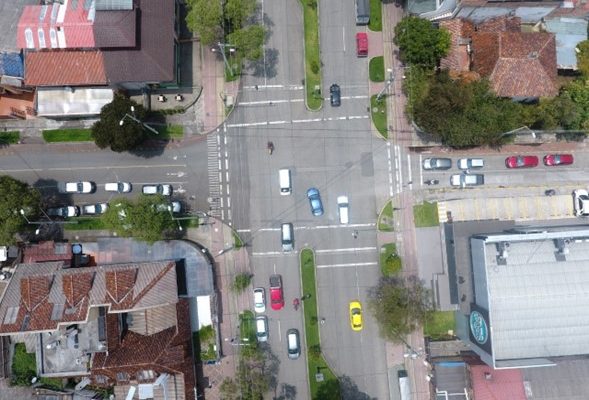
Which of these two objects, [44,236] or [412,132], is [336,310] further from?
[44,236]

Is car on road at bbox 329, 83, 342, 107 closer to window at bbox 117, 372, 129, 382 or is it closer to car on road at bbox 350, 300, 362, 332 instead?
car on road at bbox 350, 300, 362, 332

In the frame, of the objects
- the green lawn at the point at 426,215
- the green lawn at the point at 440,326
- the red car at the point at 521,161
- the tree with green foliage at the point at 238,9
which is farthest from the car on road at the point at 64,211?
the red car at the point at 521,161

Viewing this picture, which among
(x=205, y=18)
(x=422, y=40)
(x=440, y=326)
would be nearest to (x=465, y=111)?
(x=422, y=40)

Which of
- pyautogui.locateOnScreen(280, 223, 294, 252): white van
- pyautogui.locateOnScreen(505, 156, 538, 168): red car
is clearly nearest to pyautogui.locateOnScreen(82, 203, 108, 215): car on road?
pyautogui.locateOnScreen(280, 223, 294, 252): white van

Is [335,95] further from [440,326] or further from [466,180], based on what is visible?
[440,326]

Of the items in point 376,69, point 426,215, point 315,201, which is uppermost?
point 376,69
